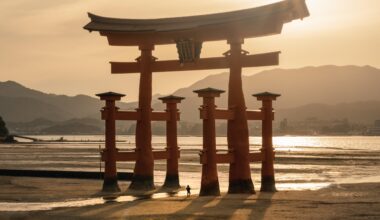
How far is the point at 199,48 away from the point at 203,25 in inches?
46.0

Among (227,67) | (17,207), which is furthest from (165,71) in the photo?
(17,207)

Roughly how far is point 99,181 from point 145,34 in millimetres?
8807

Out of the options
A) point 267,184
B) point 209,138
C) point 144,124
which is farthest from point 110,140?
point 267,184

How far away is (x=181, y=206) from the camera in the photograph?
1795 cm

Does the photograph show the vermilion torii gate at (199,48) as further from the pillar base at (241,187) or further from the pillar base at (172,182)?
the pillar base at (172,182)

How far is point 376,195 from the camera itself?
22094mm

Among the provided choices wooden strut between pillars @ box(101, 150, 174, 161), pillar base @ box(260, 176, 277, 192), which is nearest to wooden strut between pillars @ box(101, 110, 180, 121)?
wooden strut between pillars @ box(101, 150, 174, 161)

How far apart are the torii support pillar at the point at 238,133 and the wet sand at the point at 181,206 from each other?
101 centimetres

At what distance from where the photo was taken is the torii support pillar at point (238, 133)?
21.8 m

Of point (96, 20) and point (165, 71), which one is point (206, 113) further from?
point (96, 20)

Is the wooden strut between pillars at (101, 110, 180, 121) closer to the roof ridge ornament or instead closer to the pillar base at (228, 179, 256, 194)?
the roof ridge ornament

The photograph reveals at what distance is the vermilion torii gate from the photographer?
21.7 metres

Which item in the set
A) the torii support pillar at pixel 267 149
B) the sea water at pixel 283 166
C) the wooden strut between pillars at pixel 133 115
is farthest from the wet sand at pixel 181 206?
the sea water at pixel 283 166

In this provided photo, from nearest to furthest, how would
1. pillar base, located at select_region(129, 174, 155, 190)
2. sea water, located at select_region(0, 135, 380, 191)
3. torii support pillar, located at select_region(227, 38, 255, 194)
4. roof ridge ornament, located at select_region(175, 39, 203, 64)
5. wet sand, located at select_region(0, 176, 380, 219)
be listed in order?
wet sand, located at select_region(0, 176, 380, 219) < torii support pillar, located at select_region(227, 38, 255, 194) < roof ridge ornament, located at select_region(175, 39, 203, 64) < pillar base, located at select_region(129, 174, 155, 190) < sea water, located at select_region(0, 135, 380, 191)
